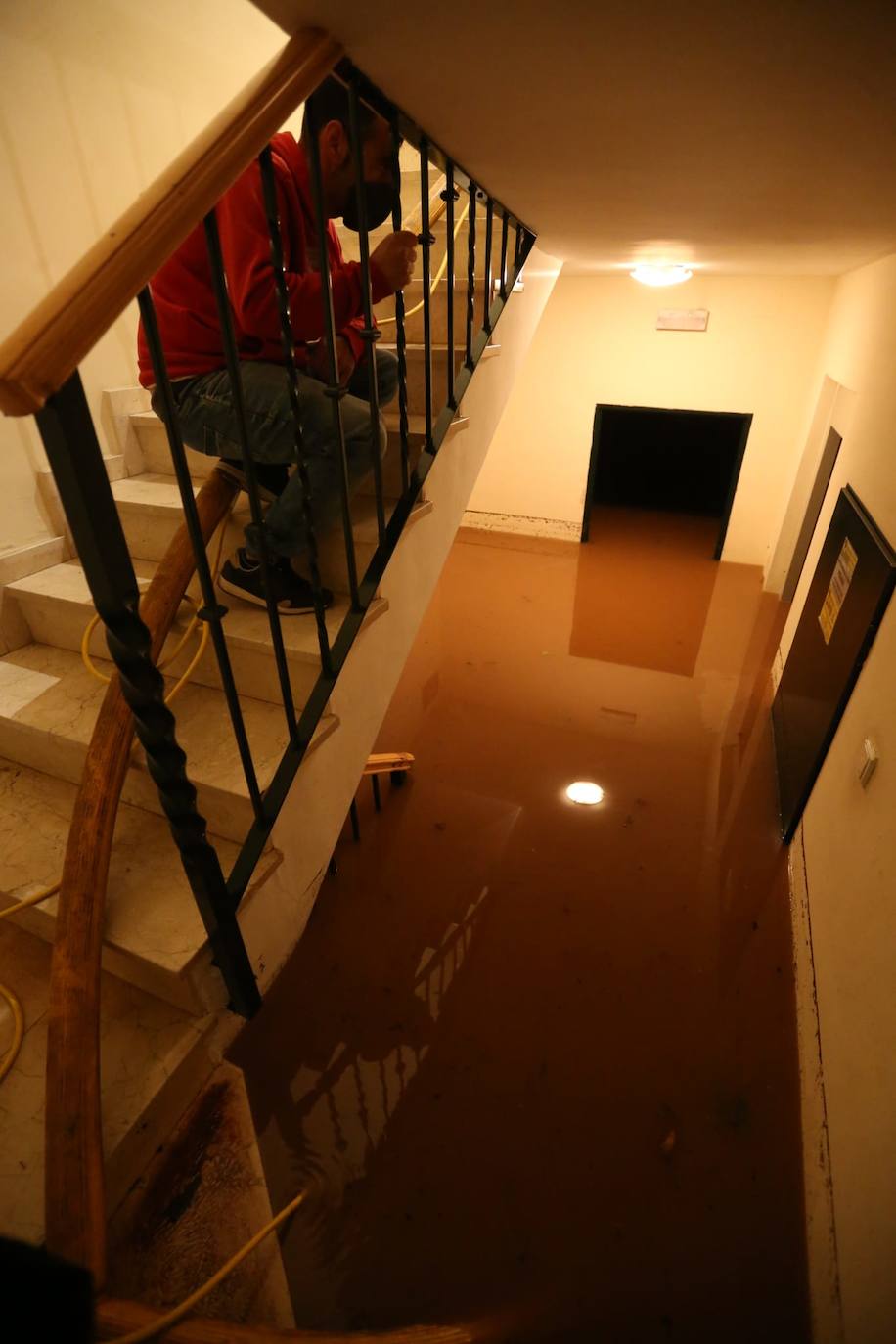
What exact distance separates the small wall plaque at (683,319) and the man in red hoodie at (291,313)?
396 cm

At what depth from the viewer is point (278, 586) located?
5.28 feet

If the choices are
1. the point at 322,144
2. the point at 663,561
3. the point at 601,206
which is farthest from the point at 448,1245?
the point at 663,561

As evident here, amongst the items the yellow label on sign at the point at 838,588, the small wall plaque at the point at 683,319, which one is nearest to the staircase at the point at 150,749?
the yellow label on sign at the point at 838,588

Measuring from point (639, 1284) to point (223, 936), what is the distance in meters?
1.25

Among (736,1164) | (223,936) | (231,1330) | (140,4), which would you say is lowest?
(736,1164)

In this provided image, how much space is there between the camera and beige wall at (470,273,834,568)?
434 cm

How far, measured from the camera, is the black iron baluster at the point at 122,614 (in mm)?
721

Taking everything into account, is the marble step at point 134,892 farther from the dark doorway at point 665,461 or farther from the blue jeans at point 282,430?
the dark doorway at point 665,461

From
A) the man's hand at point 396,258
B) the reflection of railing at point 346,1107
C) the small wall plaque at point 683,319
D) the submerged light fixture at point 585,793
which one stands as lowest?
the reflection of railing at point 346,1107

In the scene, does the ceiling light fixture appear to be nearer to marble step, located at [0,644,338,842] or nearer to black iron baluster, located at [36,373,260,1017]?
marble step, located at [0,644,338,842]

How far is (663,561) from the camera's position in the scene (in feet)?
17.3

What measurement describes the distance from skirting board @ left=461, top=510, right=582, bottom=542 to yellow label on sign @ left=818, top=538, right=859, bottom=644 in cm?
309

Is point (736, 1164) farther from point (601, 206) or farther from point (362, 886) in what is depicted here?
point (601, 206)

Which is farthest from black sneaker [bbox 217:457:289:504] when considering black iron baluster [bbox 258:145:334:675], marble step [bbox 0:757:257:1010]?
marble step [bbox 0:757:257:1010]
